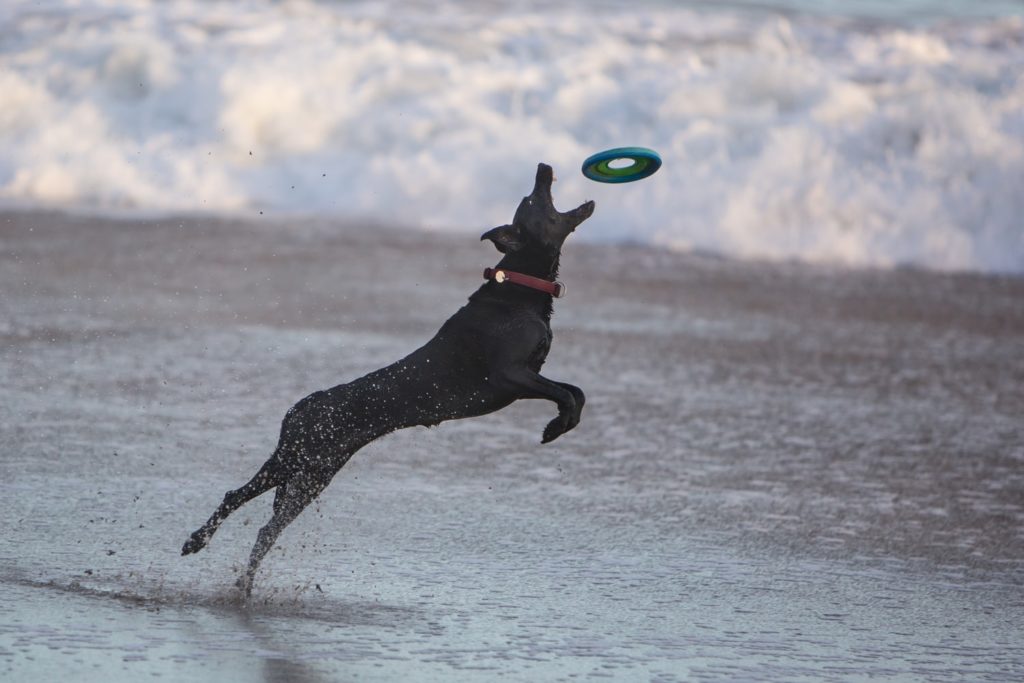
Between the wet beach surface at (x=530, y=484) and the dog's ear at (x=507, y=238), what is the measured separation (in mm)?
981

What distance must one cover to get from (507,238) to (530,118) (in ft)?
28.6

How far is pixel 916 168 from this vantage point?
11734mm

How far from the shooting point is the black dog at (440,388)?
4652 millimetres

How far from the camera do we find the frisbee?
4.73 meters

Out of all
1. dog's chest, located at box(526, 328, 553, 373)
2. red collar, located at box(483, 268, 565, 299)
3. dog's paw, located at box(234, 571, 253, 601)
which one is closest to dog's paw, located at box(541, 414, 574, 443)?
dog's chest, located at box(526, 328, 553, 373)

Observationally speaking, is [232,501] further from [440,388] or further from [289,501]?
[440,388]

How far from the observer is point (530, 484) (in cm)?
602

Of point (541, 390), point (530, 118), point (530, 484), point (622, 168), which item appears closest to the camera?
point (541, 390)

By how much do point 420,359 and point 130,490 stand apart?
57.3 inches

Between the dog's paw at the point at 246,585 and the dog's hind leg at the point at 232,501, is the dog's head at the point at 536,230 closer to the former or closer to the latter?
the dog's hind leg at the point at 232,501

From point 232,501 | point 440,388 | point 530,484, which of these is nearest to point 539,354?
point 440,388

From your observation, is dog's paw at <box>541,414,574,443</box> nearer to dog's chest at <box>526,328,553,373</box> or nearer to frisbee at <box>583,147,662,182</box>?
dog's chest at <box>526,328,553,373</box>

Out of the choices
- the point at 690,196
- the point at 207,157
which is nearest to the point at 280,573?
the point at 690,196

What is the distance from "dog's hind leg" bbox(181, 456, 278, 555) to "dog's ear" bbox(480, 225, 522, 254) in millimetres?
880
